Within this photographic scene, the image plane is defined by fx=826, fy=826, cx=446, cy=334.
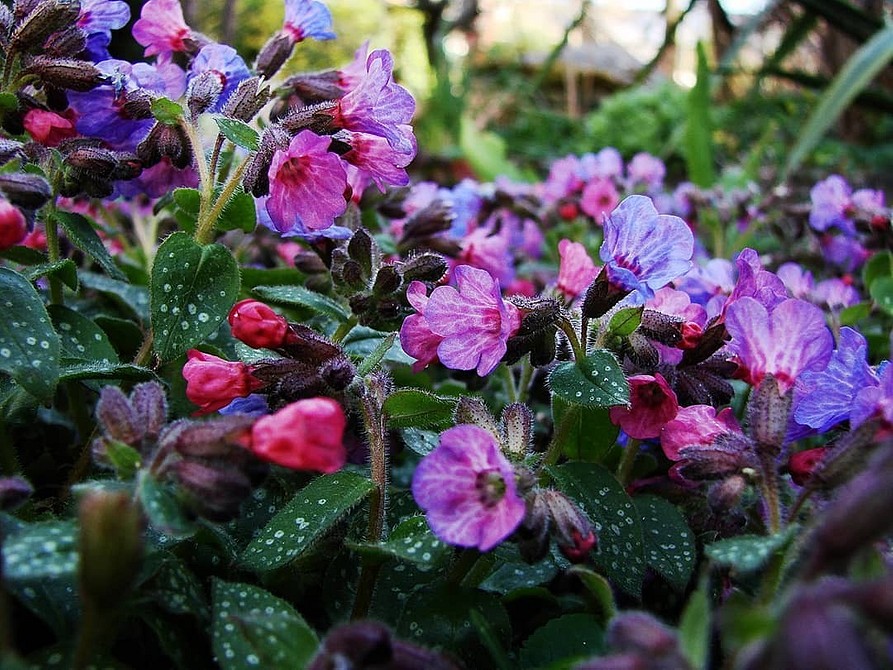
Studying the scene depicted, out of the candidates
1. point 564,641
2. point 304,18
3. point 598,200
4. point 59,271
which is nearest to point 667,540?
point 564,641

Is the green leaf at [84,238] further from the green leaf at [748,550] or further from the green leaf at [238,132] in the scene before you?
the green leaf at [748,550]

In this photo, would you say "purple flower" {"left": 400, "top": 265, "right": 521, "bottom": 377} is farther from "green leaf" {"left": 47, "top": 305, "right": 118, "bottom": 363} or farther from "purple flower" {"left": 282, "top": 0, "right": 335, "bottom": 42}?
"purple flower" {"left": 282, "top": 0, "right": 335, "bottom": 42}

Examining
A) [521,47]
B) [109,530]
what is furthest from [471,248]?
[521,47]

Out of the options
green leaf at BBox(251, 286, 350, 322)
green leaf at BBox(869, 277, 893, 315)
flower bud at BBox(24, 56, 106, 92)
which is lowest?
green leaf at BBox(251, 286, 350, 322)

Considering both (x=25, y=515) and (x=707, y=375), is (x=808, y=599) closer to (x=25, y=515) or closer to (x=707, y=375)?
(x=707, y=375)

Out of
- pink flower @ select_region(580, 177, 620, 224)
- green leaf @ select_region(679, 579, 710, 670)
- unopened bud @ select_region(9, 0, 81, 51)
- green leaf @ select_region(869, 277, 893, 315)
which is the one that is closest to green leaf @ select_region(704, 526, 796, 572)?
green leaf @ select_region(679, 579, 710, 670)

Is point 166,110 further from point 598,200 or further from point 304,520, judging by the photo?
point 598,200
